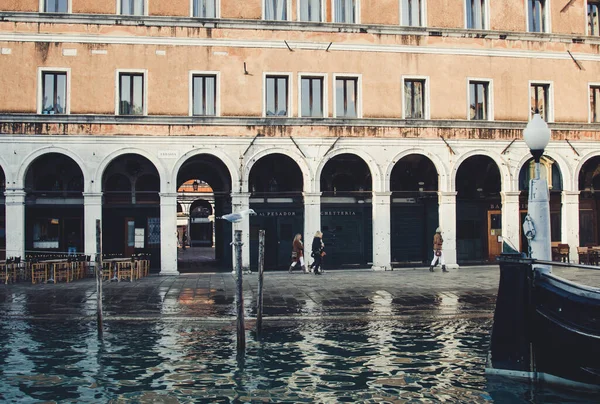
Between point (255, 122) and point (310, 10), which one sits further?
point (310, 10)

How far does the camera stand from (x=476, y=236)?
26.1m

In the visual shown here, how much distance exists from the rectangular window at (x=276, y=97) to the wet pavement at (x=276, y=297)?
6051mm

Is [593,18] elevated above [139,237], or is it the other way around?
[593,18]

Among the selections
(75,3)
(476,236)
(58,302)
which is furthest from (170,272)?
(476,236)

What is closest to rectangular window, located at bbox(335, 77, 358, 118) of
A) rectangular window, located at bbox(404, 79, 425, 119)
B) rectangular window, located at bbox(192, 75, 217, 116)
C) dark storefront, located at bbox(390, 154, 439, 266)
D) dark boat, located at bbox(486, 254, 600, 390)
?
rectangular window, located at bbox(404, 79, 425, 119)

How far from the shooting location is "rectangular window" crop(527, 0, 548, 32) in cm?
2470

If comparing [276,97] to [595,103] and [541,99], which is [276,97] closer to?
[541,99]

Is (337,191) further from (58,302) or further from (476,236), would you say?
(58,302)

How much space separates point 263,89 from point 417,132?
19.5 feet

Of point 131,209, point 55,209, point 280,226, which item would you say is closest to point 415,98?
point 280,226

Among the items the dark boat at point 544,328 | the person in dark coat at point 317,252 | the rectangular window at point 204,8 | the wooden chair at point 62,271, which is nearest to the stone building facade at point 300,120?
the rectangular window at point 204,8

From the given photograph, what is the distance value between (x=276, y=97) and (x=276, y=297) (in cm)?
944

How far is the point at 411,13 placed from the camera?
23.7m

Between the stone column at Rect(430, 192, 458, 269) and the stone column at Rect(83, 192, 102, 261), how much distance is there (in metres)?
12.3
